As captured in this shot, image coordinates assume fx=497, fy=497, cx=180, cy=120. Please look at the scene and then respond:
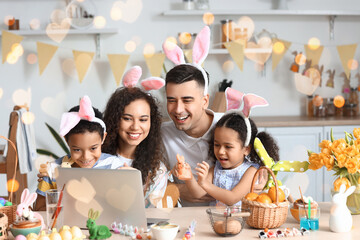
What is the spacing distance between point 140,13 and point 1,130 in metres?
1.52

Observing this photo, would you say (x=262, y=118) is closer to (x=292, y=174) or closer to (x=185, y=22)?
(x=292, y=174)

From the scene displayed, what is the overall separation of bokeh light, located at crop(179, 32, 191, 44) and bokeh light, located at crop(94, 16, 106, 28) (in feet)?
2.13

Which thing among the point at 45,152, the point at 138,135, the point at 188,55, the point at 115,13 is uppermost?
the point at 115,13

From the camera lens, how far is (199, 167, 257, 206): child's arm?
6.51 feet

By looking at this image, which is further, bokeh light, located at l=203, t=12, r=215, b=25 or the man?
bokeh light, located at l=203, t=12, r=215, b=25

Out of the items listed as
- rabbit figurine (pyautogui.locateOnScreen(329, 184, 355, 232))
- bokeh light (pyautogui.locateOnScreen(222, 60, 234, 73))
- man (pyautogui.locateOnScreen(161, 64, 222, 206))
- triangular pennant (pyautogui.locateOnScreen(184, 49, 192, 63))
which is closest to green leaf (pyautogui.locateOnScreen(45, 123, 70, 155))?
triangular pennant (pyautogui.locateOnScreen(184, 49, 192, 63))

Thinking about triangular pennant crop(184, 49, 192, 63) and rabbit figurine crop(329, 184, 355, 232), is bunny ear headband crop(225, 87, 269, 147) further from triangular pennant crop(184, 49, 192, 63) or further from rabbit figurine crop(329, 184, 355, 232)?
triangular pennant crop(184, 49, 192, 63)

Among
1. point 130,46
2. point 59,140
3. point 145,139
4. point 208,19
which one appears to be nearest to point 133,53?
point 130,46

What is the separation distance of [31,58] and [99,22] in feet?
2.09

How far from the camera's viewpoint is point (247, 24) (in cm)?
421

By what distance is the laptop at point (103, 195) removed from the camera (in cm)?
157

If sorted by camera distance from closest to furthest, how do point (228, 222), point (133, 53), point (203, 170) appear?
point (228, 222), point (203, 170), point (133, 53)

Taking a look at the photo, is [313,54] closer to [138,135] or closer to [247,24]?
[247,24]

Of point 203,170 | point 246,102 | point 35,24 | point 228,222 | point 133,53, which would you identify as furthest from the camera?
point 133,53
